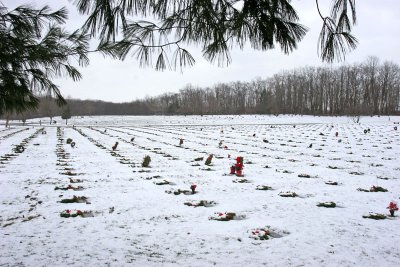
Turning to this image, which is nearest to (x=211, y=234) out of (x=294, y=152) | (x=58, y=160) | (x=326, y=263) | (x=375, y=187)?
(x=326, y=263)

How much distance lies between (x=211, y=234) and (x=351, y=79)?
238ft

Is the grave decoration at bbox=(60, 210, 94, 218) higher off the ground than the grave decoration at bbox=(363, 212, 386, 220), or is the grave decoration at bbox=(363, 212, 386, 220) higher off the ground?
the grave decoration at bbox=(60, 210, 94, 218)

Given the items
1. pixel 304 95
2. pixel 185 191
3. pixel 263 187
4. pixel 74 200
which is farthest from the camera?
pixel 304 95

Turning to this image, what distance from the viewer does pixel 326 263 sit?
252 cm

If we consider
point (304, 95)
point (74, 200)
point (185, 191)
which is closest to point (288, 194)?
point (185, 191)

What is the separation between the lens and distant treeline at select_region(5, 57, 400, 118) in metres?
63.3

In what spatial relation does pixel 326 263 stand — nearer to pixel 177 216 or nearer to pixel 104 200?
pixel 177 216

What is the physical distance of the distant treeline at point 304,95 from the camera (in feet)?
208

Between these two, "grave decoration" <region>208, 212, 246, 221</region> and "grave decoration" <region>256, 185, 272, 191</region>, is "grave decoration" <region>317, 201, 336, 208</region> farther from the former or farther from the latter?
"grave decoration" <region>208, 212, 246, 221</region>

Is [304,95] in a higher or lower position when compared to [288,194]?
higher

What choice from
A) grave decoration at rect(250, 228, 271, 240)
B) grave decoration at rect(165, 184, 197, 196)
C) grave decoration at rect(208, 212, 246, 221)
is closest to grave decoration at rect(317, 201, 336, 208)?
grave decoration at rect(208, 212, 246, 221)

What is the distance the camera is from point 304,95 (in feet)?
248

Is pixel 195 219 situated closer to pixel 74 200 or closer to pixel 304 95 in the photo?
pixel 74 200

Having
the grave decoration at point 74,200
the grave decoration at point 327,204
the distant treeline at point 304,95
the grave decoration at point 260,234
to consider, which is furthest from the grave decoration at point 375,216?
the distant treeline at point 304,95
